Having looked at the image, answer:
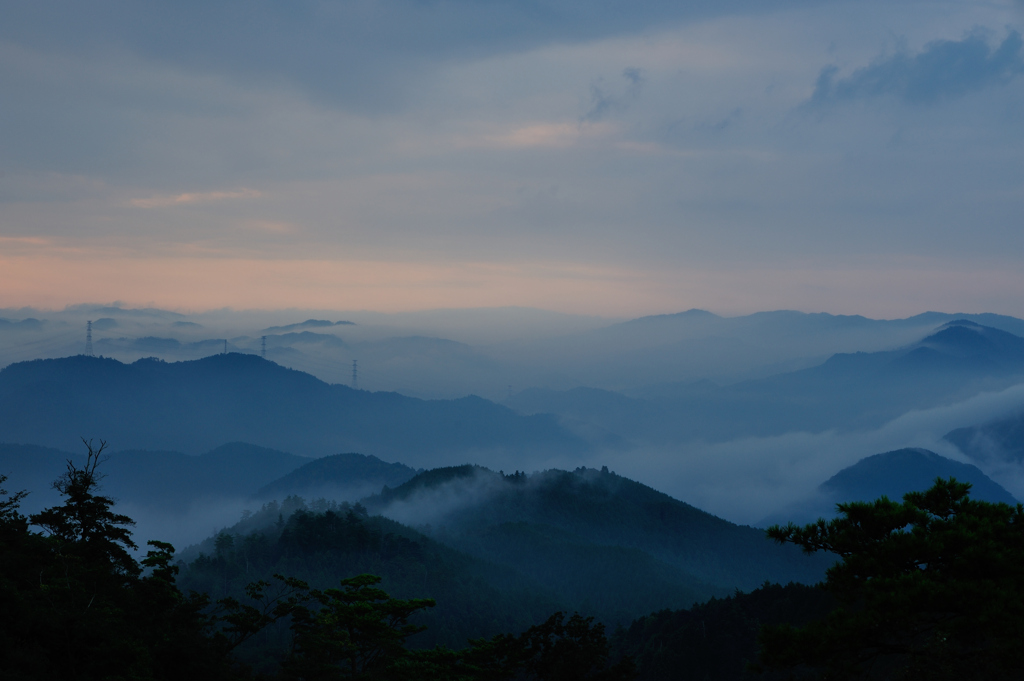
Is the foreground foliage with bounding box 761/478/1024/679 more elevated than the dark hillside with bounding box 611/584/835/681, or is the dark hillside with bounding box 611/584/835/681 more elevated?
the foreground foliage with bounding box 761/478/1024/679

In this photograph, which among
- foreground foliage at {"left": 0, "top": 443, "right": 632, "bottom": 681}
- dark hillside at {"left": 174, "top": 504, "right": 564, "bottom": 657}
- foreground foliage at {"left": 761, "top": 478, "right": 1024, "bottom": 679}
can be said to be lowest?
dark hillside at {"left": 174, "top": 504, "right": 564, "bottom": 657}

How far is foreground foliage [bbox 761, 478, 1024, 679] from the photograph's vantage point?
55.0 ft

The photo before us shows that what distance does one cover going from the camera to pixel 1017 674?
16484 mm

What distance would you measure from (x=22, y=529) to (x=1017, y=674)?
53361 mm

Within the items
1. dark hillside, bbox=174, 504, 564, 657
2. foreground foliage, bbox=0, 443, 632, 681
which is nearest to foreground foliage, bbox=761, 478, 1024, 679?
foreground foliage, bbox=0, 443, 632, 681

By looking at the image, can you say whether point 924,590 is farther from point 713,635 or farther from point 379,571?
point 379,571

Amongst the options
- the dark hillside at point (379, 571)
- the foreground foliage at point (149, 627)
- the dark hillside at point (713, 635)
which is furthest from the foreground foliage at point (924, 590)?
the dark hillside at point (379, 571)

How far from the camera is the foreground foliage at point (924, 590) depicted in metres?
16.8

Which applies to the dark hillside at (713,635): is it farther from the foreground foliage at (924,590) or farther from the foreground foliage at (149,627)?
the foreground foliage at (924,590)

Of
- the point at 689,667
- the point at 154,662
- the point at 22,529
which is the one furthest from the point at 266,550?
the point at 154,662

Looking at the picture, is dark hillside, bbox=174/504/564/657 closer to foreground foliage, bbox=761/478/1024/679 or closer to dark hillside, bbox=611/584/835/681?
dark hillside, bbox=611/584/835/681

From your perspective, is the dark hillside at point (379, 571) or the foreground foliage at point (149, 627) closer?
the foreground foliage at point (149, 627)

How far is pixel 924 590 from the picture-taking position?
55.8 ft

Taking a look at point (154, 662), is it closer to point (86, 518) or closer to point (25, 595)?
point (25, 595)
